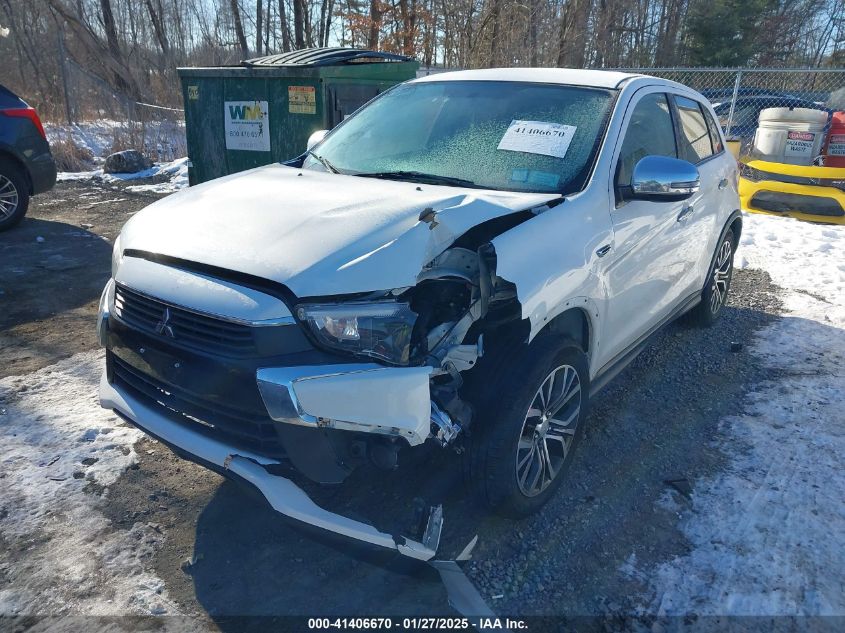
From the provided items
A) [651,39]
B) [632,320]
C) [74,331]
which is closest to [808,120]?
[632,320]

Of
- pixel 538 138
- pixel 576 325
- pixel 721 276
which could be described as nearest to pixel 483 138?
pixel 538 138

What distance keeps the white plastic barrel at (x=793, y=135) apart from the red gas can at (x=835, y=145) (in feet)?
0.55

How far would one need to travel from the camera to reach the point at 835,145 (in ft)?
31.9

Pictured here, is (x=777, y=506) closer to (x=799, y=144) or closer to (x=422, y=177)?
(x=422, y=177)

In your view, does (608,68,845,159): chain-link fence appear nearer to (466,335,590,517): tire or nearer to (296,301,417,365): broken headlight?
(466,335,590,517): tire

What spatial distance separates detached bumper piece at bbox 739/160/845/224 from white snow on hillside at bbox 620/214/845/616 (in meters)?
4.20

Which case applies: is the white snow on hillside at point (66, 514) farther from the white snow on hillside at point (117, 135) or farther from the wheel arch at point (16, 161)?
the white snow on hillside at point (117, 135)

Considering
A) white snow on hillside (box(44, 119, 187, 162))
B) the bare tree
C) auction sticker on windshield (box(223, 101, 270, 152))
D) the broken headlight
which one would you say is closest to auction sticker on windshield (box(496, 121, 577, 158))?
the broken headlight

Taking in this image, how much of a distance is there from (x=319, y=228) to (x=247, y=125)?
6.13 m

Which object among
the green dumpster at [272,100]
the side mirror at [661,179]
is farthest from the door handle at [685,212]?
the green dumpster at [272,100]

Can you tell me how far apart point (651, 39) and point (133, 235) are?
107 feet

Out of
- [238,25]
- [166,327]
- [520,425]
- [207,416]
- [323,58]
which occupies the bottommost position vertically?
[520,425]

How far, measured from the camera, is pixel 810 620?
95.3 inches

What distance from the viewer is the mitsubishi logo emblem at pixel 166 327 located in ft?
7.80
